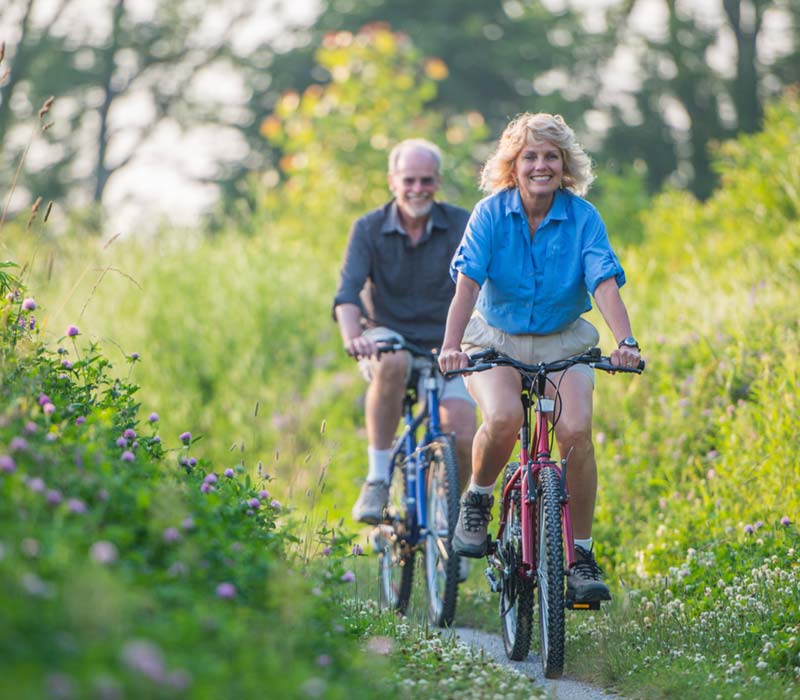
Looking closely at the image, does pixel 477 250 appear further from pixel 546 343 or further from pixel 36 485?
pixel 36 485

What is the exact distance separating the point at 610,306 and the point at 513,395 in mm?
552

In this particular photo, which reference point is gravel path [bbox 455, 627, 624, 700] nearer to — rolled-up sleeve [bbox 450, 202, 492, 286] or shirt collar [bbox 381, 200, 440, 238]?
rolled-up sleeve [bbox 450, 202, 492, 286]

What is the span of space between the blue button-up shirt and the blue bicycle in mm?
1188

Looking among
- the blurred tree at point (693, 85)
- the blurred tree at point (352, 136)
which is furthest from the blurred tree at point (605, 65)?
the blurred tree at point (352, 136)

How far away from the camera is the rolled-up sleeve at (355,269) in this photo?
662 centimetres

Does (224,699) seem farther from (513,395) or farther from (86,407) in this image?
(513,395)

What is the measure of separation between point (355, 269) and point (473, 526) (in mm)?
1884

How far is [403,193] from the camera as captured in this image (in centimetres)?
673

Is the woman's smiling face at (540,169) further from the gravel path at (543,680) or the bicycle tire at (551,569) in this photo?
the gravel path at (543,680)

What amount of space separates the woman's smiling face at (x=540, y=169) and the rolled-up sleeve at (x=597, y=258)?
0.23m

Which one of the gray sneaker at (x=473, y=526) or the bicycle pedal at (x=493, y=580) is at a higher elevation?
the gray sneaker at (x=473, y=526)

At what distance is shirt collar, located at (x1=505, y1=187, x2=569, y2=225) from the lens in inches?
202

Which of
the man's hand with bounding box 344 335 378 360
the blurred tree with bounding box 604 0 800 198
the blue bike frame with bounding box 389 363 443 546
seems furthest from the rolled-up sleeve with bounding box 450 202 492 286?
the blurred tree with bounding box 604 0 800 198

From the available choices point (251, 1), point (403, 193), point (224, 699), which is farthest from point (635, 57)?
point (224, 699)
